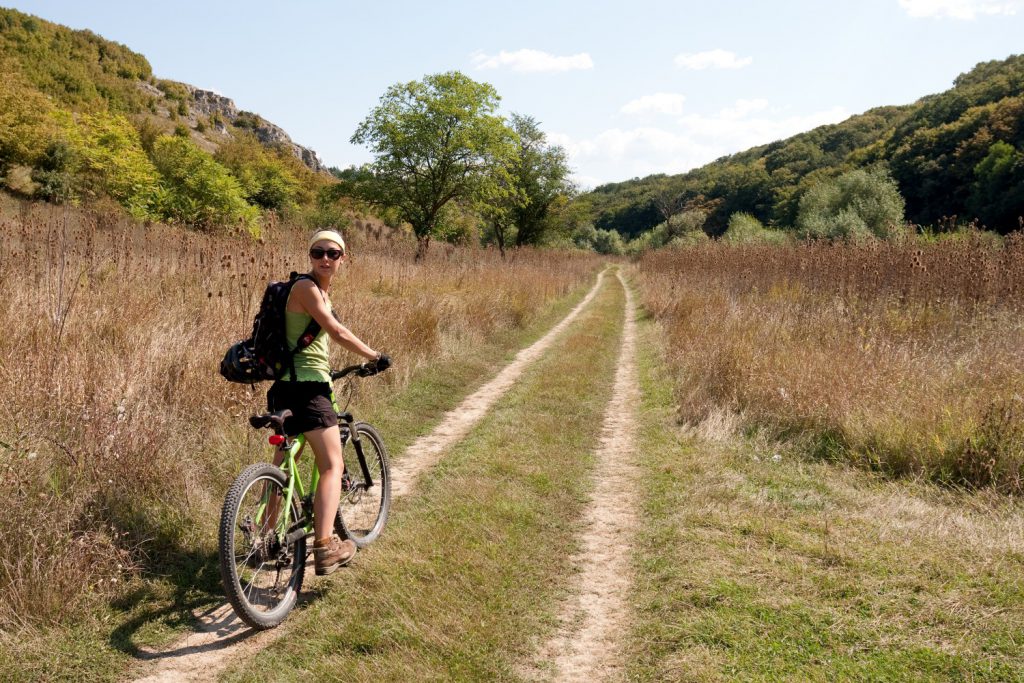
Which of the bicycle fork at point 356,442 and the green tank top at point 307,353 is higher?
the green tank top at point 307,353

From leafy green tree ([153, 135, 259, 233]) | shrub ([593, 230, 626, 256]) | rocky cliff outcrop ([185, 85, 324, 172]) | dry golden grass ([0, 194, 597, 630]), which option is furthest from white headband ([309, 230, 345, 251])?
rocky cliff outcrop ([185, 85, 324, 172])

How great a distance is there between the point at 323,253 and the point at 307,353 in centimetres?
61

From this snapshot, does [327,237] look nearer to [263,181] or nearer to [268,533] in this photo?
[268,533]

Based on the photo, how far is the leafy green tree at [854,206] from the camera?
3168 centimetres

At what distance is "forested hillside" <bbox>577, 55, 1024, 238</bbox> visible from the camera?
41.8m

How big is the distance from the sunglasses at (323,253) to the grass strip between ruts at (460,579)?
2.03m

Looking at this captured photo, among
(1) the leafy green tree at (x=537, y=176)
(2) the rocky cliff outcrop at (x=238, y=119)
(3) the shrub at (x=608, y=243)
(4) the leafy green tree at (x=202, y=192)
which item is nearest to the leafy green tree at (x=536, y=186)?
A: (1) the leafy green tree at (x=537, y=176)

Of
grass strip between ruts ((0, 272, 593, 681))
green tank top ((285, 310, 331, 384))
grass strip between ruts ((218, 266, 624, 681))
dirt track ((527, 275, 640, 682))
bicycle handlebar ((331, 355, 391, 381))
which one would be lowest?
dirt track ((527, 275, 640, 682))

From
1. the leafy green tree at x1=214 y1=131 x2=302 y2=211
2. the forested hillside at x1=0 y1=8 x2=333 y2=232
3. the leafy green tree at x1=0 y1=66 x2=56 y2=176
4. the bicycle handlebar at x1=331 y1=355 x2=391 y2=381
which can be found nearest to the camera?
the bicycle handlebar at x1=331 y1=355 x2=391 y2=381

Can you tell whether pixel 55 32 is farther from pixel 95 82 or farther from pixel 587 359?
pixel 587 359

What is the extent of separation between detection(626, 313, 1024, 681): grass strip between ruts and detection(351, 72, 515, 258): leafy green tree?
27140 millimetres

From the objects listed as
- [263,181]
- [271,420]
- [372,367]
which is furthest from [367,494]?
[263,181]

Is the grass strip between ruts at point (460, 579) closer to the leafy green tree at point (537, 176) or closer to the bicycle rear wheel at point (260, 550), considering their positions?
the bicycle rear wheel at point (260, 550)

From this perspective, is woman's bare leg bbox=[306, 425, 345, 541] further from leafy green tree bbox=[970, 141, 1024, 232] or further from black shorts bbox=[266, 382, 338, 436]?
leafy green tree bbox=[970, 141, 1024, 232]
